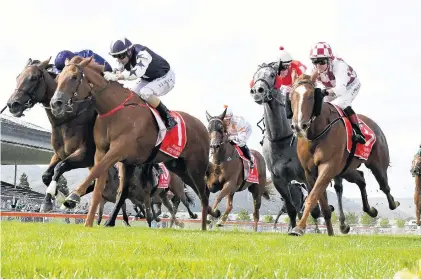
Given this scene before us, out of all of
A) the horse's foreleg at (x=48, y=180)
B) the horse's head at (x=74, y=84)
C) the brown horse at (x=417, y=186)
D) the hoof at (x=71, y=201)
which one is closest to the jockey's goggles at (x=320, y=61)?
the horse's head at (x=74, y=84)

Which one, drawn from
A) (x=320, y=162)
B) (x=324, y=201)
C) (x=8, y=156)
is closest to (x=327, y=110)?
(x=320, y=162)

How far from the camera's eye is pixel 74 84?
816cm

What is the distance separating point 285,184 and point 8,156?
25438 millimetres

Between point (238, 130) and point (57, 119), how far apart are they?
19.1 ft

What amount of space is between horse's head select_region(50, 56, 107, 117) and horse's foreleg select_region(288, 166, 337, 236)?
3.32 m

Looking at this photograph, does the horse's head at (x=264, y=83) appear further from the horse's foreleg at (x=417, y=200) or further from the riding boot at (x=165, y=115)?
the horse's foreleg at (x=417, y=200)

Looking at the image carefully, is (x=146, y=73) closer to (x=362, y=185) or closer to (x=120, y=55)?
(x=120, y=55)

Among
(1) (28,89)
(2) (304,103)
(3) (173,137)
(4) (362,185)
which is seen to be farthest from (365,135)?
(1) (28,89)

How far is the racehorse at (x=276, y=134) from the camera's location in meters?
8.79

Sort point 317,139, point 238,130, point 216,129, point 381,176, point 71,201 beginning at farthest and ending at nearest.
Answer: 1. point 238,130
2. point 216,129
3. point 381,176
4. point 317,139
5. point 71,201

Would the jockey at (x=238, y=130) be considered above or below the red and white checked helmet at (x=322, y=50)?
below

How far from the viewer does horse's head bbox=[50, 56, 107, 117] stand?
791 centimetres

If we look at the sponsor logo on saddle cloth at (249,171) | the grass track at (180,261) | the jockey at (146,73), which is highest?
the jockey at (146,73)

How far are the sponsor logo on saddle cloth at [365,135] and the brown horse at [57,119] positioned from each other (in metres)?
3.73
